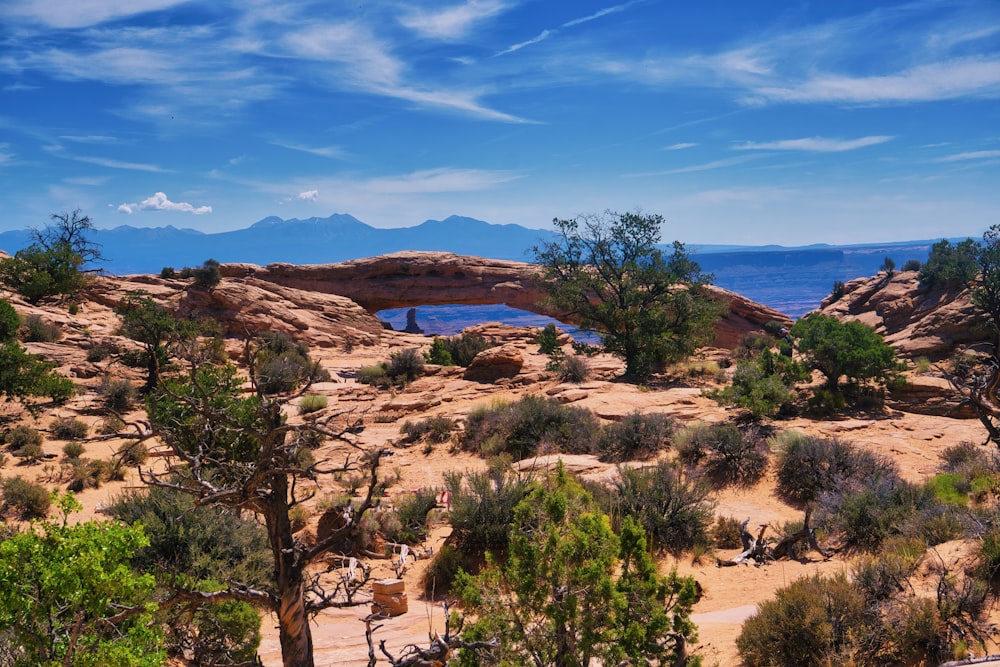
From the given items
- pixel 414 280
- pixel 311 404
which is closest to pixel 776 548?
pixel 311 404

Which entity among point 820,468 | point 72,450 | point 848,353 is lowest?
point 820,468

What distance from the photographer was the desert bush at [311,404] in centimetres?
1830

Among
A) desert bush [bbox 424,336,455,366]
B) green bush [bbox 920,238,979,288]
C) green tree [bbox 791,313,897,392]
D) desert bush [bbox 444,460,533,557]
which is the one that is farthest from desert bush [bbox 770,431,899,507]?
green bush [bbox 920,238,979,288]

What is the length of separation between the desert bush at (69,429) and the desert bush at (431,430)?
810 cm

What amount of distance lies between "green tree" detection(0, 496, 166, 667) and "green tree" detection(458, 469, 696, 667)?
2162 millimetres

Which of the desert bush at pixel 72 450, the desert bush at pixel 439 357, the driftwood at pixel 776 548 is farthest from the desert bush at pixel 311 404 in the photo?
the driftwood at pixel 776 548

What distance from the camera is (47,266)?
2981cm

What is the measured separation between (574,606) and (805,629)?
8.57ft

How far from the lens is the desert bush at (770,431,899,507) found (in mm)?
10773

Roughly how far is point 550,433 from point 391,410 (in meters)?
6.40

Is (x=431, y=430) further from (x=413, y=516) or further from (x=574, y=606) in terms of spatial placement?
(x=574, y=606)

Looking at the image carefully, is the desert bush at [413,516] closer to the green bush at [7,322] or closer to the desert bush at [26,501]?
the desert bush at [26,501]

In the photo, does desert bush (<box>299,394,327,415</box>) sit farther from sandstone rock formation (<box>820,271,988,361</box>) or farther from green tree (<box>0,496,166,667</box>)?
sandstone rock formation (<box>820,271,988,361</box>)

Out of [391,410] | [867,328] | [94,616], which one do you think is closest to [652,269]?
[867,328]
